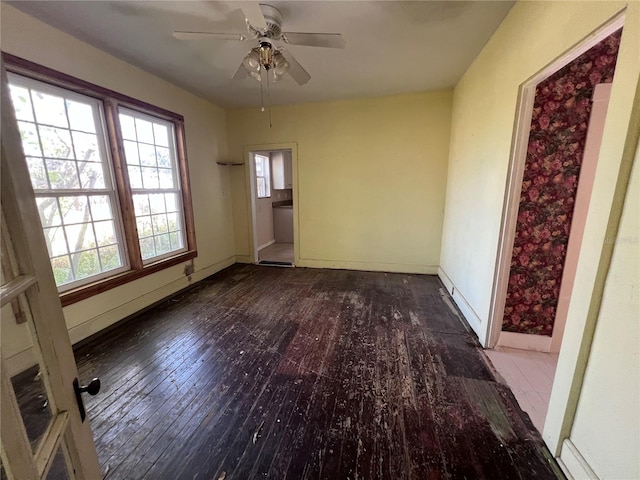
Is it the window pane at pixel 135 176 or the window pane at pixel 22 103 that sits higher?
the window pane at pixel 22 103

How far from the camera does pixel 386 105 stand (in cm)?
376

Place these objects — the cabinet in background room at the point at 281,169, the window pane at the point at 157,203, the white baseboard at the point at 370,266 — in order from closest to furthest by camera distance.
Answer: the window pane at the point at 157,203
the white baseboard at the point at 370,266
the cabinet in background room at the point at 281,169

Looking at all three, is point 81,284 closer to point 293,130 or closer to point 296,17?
point 296,17

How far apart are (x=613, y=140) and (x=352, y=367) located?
189 centimetres

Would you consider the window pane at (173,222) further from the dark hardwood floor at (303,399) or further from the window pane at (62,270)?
the window pane at (62,270)

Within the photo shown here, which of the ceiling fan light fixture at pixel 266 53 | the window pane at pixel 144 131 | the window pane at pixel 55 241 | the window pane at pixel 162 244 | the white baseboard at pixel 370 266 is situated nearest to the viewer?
the ceiling fan light fixture at pixel 266 53

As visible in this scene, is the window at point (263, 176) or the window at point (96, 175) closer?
the window at point (96, 175)

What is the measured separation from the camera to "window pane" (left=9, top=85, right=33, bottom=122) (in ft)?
6.30

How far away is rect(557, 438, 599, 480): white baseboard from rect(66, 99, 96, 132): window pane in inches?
155

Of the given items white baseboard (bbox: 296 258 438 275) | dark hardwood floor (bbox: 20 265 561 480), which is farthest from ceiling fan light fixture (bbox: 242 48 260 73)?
white baseboard (bbox: 296 258 438 275)

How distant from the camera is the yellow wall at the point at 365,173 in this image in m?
3.75

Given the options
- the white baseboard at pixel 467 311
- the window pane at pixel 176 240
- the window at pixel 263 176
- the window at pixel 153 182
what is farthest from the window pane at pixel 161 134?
the white baseboard at pixel 467 311

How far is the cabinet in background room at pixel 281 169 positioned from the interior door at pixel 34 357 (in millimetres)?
5604

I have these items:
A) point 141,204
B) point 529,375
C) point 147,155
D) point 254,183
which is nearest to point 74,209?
point 141,204
